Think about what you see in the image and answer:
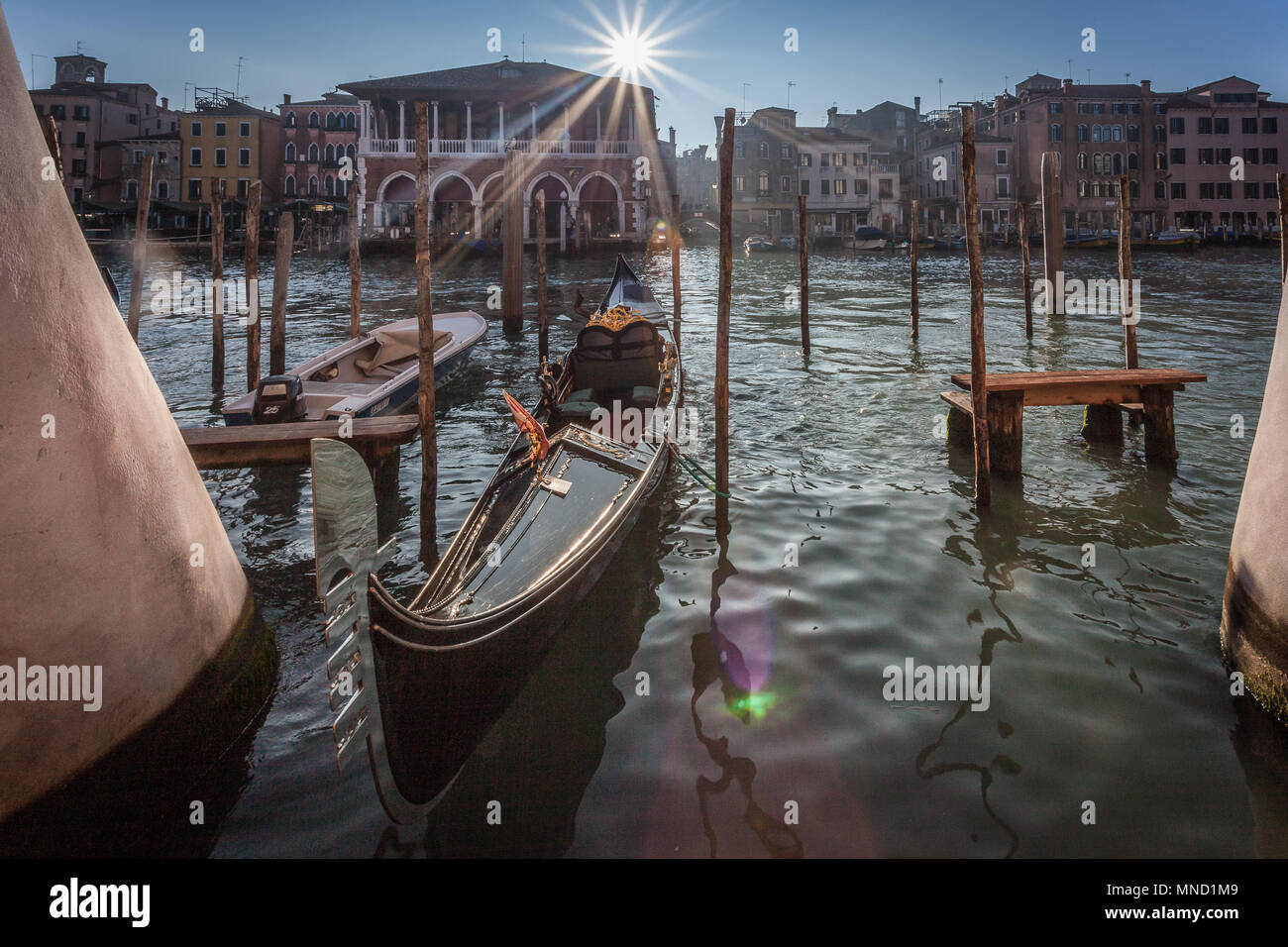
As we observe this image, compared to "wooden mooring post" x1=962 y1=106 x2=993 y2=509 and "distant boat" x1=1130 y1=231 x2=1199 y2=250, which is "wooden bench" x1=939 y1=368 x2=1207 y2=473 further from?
"distant boat" x1=1130 y1=231 x2=1199 y2=250

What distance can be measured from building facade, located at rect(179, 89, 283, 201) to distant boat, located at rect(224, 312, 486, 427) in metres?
39.5

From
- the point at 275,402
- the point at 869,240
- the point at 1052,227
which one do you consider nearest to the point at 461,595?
the point at 275,402

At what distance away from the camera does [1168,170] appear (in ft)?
155

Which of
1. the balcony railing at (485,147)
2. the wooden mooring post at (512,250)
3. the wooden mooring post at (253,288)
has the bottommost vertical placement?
the wooden mooring post at (253,288)

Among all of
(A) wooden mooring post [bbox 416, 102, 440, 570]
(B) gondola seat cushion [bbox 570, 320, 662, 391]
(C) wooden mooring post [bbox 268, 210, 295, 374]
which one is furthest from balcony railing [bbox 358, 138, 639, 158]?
(A) wooden mooring post [bbox 416, 102, 440, 570]

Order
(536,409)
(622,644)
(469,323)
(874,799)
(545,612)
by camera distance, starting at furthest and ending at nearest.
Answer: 1. (469,323)
2. (536,409)
3. (622,644)
4. (545,612)
5. (874,799)

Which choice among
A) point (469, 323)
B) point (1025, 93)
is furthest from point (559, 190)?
point (1025, 93)

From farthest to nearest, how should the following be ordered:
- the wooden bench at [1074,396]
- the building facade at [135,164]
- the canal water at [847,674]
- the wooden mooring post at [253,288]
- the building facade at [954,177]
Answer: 1. the building facade at [954,177]
2. the building facade at [135,164]
3. the wooden mooring post at [253,288]
4. the wooden bench at [1074,396]
5. the canal water at [847,674]

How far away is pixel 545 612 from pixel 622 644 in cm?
88

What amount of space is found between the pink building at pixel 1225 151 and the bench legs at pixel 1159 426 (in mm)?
49863

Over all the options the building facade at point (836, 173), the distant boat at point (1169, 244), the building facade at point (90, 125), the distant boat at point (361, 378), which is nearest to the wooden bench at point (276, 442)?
the distant boat at point (361, 378)

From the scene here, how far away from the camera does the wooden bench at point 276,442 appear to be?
6.09 m

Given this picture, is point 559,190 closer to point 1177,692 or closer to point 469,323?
point 469,323

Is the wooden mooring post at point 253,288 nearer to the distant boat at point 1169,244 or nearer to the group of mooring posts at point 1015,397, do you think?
the group of mooring posts at point 1015,397
